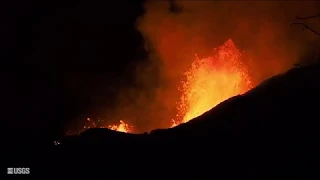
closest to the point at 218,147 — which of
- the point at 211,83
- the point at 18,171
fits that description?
the point at 18,171

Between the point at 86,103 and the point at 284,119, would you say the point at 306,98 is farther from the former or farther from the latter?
the point at 86,103

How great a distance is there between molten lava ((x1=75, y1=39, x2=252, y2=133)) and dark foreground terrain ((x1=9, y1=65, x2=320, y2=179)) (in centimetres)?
1188

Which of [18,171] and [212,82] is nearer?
[18,171]

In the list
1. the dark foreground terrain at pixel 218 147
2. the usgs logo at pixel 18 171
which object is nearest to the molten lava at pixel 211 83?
the dark foreground terrain at pixel 218 147

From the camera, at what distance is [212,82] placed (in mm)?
31531

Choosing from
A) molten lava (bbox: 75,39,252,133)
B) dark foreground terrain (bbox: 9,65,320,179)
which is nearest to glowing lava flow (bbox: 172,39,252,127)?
molten lava (bbox: 75,39,252,133)

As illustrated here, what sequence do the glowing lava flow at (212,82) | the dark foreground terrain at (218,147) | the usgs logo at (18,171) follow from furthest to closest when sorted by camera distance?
the glowing lava flow at (212,82) → the usgs logo at (18,171) → the dark foreground terrain at (218,147)

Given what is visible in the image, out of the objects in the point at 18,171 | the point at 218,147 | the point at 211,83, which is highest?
the point at 211,83

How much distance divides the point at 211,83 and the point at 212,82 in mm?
113

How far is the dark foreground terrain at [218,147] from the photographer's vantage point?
1470cm

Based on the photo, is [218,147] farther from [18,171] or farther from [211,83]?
[211,83]

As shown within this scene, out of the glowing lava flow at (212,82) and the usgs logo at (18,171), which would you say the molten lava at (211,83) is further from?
the usgs logo at (18,171)

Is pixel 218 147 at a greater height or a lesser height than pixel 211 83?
lesser

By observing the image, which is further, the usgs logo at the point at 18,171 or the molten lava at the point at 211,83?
the molten lava at the point at 211,83
